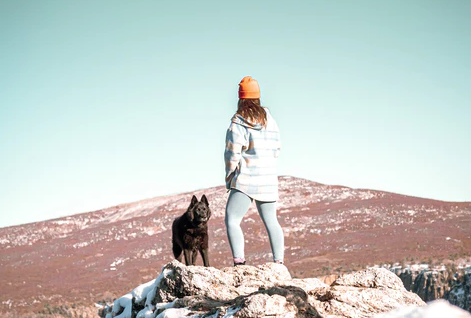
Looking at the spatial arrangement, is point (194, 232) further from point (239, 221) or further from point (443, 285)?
point (443, 285)

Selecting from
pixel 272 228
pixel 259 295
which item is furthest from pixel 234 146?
pixel 259 295

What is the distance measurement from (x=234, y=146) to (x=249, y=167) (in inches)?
11.9

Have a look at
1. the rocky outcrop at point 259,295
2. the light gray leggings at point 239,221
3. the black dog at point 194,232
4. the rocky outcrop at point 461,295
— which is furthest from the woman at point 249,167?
the rocky outcrop at point 461,295

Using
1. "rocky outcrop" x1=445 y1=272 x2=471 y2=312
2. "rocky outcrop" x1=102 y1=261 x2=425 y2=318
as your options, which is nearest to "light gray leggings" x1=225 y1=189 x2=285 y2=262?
"rocky outcrop" x1=102 y1=261 x2=425 y2=318

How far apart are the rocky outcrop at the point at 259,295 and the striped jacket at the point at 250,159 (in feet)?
2.81

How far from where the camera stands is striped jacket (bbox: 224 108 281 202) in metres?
5.38

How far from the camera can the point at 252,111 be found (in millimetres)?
5488

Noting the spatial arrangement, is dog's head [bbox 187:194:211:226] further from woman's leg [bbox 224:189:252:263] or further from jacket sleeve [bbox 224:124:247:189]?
jacket sleeve [bbox 224:124:247:189]

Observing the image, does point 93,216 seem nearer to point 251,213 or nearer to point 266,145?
point 251,213

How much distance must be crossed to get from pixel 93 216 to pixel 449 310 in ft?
207

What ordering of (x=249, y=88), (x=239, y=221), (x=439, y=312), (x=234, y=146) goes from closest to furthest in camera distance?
1. (x=439, y=312)
2. (x=234, y=146)
3. (x=239, y=221)
4. (x=249, y=88)

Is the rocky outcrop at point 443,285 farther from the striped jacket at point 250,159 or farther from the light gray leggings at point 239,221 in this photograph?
the striped jacket at point 250,159

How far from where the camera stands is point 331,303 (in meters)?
3.87

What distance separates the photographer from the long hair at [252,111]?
5434 millimetres
